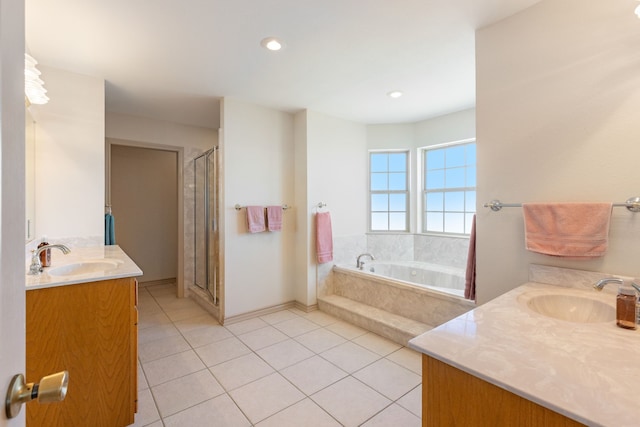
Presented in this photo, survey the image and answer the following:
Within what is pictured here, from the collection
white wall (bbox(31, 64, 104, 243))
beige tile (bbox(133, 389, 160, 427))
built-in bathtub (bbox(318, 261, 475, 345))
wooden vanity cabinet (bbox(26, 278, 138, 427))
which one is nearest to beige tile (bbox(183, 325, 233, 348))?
beige tile (bbox(133, 389, 160, 427))

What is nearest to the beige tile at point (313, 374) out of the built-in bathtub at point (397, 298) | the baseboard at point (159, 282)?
the built-in bathtub at point (397, 298)

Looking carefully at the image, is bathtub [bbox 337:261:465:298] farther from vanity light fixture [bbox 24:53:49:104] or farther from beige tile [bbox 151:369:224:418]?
vanity light fixture [bbox 24:53:49:104]

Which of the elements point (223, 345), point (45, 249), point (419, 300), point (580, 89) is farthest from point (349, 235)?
point (45, 249)

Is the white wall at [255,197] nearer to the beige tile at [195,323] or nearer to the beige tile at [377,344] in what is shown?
the beige tile at [195,323]

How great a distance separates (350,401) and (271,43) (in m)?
2.53

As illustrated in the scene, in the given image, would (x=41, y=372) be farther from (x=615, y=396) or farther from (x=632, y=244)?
(x=632, y=244)

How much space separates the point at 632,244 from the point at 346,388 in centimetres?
183

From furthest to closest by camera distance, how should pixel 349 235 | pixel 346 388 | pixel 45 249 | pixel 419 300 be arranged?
pixel 349 235 < pixel 419 300 < pixel 346 388 < pixel 45 249

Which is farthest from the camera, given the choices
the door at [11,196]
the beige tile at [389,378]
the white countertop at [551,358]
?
the beige tile at [389,378]

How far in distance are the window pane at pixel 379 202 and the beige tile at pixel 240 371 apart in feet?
8.74

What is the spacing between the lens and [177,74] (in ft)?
8.29

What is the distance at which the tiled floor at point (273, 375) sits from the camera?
1.75m

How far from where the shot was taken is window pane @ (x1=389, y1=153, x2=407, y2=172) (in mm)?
4238

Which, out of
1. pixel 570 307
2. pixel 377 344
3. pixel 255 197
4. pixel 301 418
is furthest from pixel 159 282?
pixel 570 307
